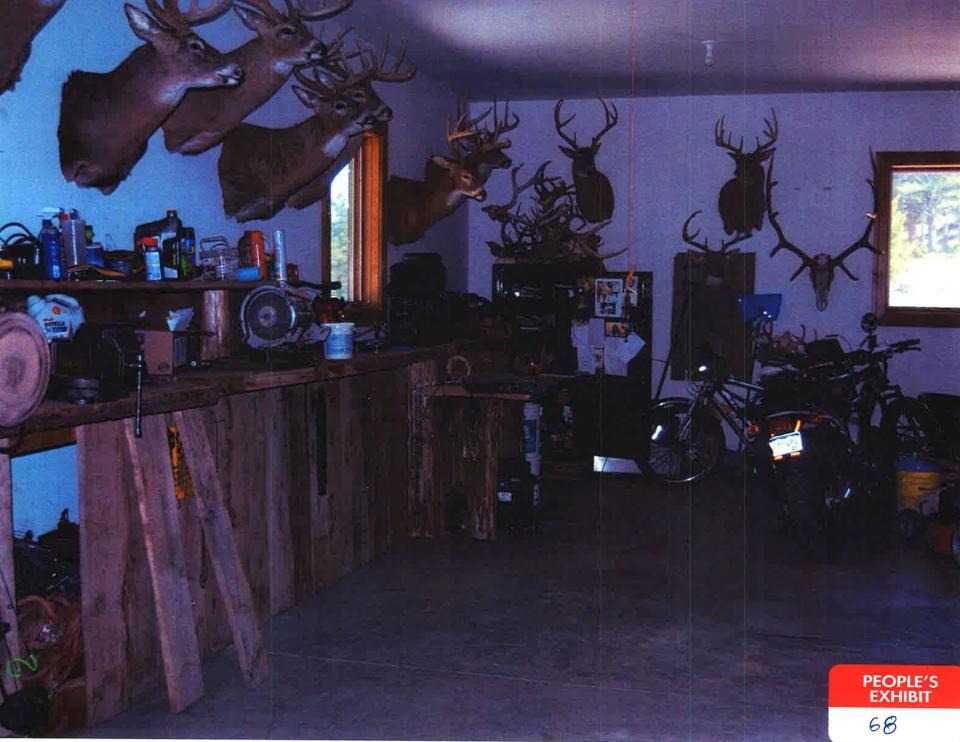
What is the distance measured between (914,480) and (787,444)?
3.72 feet

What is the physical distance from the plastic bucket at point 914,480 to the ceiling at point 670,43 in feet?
9.11

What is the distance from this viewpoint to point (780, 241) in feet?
29.8

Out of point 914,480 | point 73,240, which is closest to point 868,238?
point 914,480

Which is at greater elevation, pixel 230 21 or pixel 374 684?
pixel 230 21

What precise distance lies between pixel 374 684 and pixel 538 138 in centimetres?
662

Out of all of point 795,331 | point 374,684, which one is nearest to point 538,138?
point 795,331

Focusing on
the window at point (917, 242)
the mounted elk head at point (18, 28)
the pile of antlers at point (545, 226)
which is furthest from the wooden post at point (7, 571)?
the window at point (917, 242)

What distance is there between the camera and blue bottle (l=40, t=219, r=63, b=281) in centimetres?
366

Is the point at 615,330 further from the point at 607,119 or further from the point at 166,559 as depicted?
the point at 166,559

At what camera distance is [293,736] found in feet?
11.6

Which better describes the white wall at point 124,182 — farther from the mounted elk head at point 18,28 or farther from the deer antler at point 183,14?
the deer antler at point 183,14

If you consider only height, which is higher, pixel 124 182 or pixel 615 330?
pixel 124 182

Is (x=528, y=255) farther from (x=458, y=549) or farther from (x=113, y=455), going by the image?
(x=113, y=455)

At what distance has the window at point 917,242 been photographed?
350 inches
